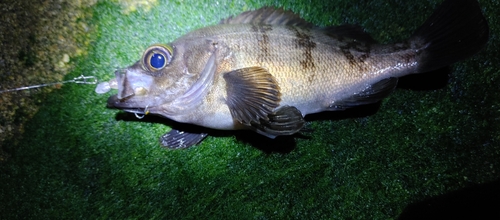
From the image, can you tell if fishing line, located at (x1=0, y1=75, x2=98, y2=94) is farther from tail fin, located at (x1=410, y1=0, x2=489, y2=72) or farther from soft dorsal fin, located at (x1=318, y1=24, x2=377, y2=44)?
tail fin, located at (x1=410, y1=0, x2=489, y2=72)

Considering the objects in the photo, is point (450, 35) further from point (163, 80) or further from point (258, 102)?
point (163, 80)

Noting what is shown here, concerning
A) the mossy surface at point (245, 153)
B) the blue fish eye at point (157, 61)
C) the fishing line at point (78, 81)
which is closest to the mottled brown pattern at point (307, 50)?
the mossy surface at point (245, 153)

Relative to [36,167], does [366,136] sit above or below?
above

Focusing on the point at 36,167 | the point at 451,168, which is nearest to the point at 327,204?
the point at 451,168

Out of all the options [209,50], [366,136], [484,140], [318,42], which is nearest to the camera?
[209,50]

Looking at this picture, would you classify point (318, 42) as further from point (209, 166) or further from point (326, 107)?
point (209, 166)

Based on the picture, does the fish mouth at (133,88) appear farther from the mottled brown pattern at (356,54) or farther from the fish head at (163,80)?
the mottled brown pattern at (356,54)
